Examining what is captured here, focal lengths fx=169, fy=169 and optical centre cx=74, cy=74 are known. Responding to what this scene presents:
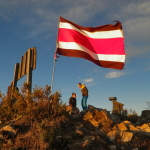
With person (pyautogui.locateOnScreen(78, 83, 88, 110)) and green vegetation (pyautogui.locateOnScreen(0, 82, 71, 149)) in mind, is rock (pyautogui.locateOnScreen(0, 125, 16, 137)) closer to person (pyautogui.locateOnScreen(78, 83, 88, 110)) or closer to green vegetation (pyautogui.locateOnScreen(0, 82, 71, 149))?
green vegetation (pyautogui.locateOnScreen(0, 82, 71, 149))

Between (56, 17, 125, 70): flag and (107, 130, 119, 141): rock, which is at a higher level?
(56, 17, 125, 70): flag

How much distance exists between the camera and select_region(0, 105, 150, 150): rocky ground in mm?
5992

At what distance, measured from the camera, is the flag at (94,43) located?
10141 millimetres

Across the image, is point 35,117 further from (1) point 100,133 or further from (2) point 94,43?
(2) point 94,43

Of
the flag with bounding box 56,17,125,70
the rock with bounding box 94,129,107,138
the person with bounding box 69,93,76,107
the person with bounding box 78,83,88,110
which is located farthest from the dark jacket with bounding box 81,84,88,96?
the rock with bounding box 94,129,107,138

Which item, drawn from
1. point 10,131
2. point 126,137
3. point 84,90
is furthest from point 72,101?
point 10,131

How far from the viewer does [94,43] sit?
11344 mm

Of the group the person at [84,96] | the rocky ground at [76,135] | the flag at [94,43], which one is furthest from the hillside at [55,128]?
the flag at [94,43]

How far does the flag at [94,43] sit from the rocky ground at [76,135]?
370 cm

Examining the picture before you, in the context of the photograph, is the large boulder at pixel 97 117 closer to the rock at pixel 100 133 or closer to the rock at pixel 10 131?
the rock at pixel 100 133

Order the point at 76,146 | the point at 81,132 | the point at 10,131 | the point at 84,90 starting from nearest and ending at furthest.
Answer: the point at 76,146, the point at 10,131, the point at 81,132, the point at 84,90

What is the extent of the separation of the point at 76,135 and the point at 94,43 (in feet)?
21.6

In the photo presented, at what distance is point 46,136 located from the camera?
6.02 m

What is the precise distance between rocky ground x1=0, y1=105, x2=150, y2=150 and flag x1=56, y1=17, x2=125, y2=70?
12.2 feet
